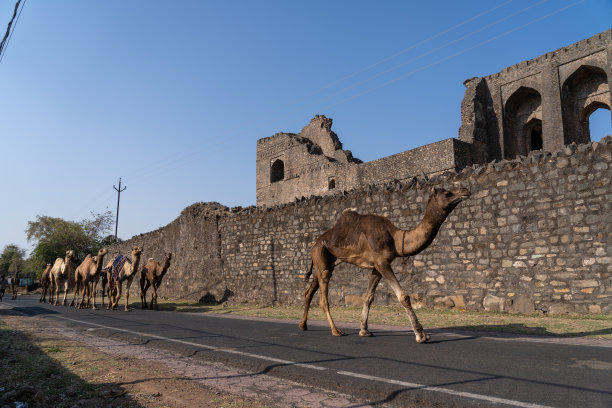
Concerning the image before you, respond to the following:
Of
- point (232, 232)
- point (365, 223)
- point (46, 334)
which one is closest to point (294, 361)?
point (365, 223)

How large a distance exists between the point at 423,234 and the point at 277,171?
39.0m

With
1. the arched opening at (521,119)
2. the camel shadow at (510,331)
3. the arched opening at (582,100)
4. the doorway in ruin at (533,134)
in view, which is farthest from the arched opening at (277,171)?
the camel shadow at (510,331)

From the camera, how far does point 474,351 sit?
584 cm

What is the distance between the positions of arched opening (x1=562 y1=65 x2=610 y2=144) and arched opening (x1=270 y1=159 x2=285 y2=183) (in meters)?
24.7

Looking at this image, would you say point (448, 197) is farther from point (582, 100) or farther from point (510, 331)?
point (582, 100)

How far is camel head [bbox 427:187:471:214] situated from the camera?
6.47m

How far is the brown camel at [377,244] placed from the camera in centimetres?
668

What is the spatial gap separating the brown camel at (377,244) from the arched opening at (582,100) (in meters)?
30.6

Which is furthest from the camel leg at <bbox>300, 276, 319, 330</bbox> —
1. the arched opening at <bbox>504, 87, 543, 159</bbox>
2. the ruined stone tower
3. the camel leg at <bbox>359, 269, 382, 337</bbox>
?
the arched opening at <bbox>504, 87, 543, 159</bbox>

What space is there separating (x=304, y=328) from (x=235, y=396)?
4845 mm

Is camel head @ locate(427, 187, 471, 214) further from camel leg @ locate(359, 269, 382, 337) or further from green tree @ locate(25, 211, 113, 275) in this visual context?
green tree @ locate(25, 211, 113, 275)

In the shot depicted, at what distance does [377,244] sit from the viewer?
7340 millimetres

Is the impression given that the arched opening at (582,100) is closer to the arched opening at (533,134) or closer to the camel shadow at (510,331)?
the arched opening at (533,134)

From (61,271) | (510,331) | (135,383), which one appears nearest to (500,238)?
(510,331)
